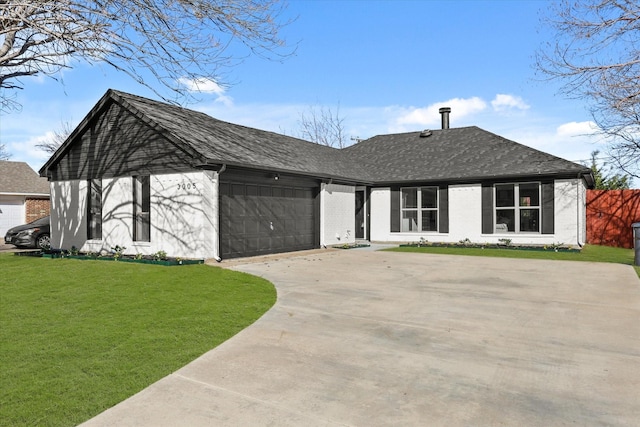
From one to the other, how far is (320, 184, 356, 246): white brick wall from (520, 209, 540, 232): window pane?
7.27 m

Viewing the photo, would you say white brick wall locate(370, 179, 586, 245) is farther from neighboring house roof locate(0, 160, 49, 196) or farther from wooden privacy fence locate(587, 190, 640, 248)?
neighboring house roof locate(0, 160, 49, 196)

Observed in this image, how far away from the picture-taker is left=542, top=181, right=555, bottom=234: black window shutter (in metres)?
16.5

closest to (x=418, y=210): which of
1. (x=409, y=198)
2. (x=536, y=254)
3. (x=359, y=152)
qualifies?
(x=409, y=198)

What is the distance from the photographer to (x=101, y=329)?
17.3 ft

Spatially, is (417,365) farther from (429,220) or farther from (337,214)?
(429,220)

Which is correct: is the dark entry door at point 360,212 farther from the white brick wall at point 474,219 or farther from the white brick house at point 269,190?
the white brick wall at point 474,219

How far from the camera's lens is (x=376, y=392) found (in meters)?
3.55

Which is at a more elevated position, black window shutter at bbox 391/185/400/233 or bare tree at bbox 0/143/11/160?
bare tree at bbox 0/143/11/160

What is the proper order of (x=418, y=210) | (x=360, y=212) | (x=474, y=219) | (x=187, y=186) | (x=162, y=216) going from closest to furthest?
1. (x=187, y=186)
2. (x=162, y=216)
3. (x=474, y=219)
4. (x=418, y=210)
5. (x=360, y=212)

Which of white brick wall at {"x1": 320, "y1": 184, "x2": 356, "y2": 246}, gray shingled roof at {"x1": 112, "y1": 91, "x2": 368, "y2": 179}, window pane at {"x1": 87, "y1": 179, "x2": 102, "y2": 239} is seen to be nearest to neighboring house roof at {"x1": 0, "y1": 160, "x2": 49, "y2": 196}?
window pane at {"x1": 87, "y1": 179, "x2": 102, "y2": 239}

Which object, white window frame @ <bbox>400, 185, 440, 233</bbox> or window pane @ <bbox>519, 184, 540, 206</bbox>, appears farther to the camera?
white window frame @ <bbox>400, 185, 440, 233</bbox>

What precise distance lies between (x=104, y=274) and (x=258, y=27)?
6614 mm

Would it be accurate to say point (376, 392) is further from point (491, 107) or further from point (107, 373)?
point (491, 107)

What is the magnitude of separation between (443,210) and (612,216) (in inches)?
338
